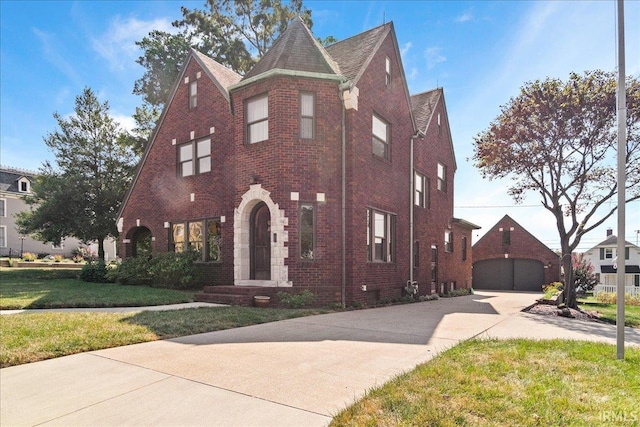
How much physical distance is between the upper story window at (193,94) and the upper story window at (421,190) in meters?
9.74

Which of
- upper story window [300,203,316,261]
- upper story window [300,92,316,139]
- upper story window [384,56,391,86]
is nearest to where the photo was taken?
upper story window [300,203,316,261]

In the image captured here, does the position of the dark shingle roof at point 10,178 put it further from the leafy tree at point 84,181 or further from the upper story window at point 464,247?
the upper story window at point 464,247

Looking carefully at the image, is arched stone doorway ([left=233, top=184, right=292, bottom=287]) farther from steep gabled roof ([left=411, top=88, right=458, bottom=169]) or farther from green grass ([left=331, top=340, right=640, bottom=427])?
steep gabled roof ([left=411, top=88, right=458, bottom=169])

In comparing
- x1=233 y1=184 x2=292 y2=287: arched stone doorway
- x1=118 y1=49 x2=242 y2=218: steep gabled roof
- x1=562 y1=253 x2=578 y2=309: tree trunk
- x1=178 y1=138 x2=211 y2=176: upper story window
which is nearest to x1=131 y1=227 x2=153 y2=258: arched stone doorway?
x1=118 y1=49 x2=242 y2=218: steep gabled roof

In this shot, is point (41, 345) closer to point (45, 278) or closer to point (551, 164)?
point (551, 164)

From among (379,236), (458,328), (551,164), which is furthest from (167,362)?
(551,164)

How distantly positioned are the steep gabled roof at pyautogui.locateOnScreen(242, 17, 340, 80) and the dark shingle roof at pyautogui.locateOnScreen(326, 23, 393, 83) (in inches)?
19.7

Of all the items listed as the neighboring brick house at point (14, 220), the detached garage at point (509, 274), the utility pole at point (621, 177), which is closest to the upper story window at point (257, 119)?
the utility pole at point (621, 177)

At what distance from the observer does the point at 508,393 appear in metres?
3.74

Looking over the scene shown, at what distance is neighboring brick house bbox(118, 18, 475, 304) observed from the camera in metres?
11.4

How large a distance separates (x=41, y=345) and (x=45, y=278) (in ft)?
54.9

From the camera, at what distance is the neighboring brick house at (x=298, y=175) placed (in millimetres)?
11375

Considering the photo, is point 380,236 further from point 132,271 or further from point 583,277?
point 583,277

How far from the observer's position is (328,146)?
11680 millimetres
